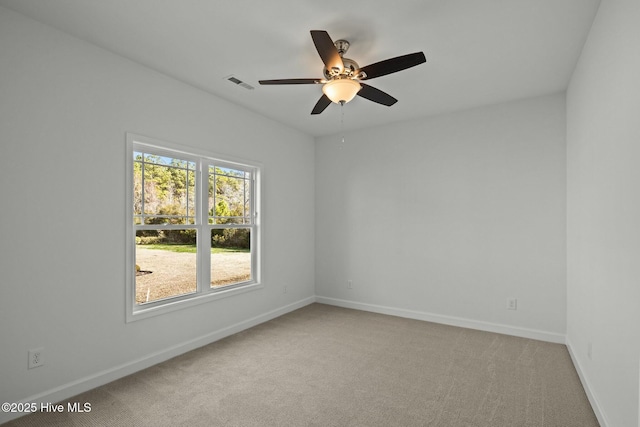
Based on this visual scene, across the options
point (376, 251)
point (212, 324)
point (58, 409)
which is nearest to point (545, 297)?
point (376, 251)

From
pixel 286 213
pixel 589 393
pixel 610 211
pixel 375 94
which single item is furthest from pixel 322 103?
pixel 589 393

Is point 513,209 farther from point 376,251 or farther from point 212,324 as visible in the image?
point 212,324

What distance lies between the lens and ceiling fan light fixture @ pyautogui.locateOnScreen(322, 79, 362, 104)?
2439 mm

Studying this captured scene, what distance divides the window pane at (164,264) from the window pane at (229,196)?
411mm

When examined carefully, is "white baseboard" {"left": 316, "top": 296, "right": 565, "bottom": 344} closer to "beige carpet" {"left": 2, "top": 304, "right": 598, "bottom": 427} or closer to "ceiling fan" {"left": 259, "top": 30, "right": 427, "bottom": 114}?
"beige carpet" {"left": 2, "top": 304, "right": 598, "bottom": 427}

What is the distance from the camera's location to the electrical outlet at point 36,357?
2.27m

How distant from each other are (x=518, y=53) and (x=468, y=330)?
3054 millimetres

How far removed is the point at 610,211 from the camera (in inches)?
77.5

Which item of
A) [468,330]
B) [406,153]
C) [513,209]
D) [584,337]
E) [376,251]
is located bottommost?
[468,330]

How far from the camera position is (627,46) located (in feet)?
5.56

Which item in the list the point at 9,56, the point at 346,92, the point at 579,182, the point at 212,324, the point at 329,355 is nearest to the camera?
the point at 9,56

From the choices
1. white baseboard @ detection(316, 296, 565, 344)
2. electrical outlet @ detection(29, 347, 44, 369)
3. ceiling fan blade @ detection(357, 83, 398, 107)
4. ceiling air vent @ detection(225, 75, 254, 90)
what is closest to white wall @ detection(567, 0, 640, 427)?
white baseboard @ detection(316, 296, 565, 344)

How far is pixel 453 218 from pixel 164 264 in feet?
11.3

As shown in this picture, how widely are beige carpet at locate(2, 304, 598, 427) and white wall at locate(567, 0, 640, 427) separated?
454 mm
